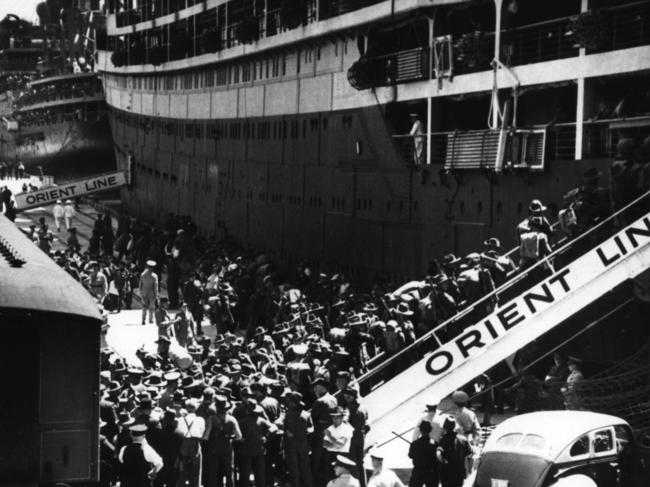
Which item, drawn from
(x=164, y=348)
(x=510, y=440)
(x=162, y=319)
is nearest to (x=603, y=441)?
(x=510, y=440)

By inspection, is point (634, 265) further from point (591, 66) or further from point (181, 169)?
point (181, 169)

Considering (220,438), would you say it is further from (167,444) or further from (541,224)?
(541,224)

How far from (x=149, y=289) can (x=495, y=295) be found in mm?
12023

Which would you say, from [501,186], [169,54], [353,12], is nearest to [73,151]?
[169,54]

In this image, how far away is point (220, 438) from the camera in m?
13.4

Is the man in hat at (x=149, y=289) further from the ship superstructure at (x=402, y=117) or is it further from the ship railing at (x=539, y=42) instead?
the ship railing at (x=539, y=42)

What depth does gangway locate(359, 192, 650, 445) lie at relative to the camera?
15.2 metres

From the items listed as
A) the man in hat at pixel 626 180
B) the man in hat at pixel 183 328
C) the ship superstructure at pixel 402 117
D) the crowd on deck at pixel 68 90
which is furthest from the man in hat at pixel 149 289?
the crowd on deck at pixel 68 90

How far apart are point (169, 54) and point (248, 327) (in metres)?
29.3

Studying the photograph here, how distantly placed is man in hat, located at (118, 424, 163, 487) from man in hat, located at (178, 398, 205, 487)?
33.4 inches

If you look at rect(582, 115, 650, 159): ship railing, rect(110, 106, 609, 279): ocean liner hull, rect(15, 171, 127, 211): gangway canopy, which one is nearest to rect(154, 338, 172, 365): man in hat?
rect(110, 106, 609, 279): ocean liner hull

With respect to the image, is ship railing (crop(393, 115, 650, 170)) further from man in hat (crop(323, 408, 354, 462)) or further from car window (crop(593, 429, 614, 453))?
man in hat (crop(323, 408, 354, 462))

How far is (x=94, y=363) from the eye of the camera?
1017 centimetres

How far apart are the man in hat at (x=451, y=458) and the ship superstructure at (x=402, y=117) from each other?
23.7ft
